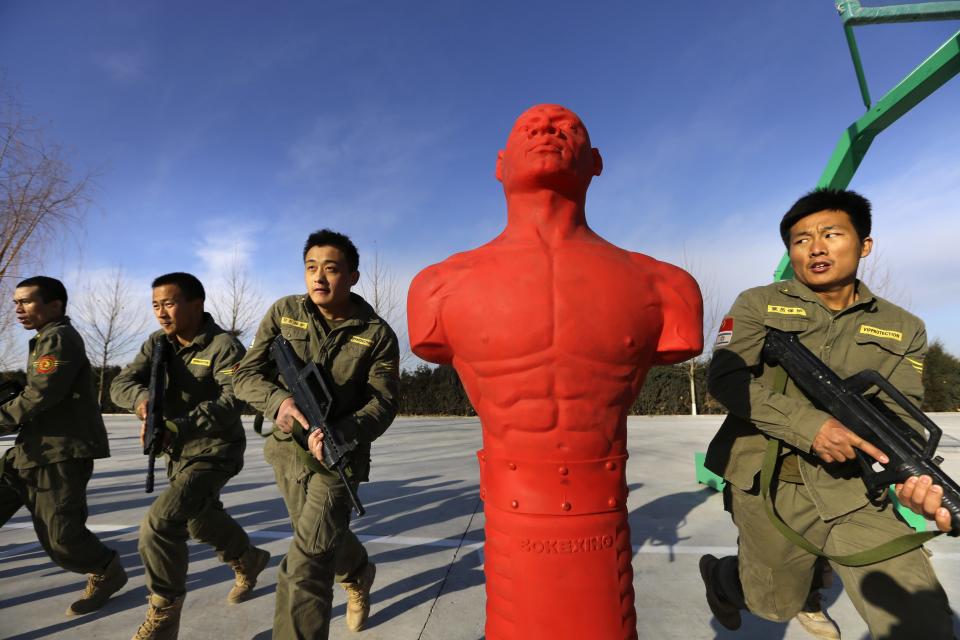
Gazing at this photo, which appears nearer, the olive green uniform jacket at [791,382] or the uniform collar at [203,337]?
the olive green uniform jacket at [791,382]

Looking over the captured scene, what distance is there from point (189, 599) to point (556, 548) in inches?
98.5

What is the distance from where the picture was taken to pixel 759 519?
6.47 ft

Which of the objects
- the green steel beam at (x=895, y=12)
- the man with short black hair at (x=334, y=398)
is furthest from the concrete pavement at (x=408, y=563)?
the green steel beam at (x=895, y=12)

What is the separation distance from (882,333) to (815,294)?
25cm

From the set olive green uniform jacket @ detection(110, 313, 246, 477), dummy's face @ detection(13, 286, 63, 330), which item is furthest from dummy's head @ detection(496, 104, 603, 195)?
dummy's face @ detection(13, 286, 63, 330)

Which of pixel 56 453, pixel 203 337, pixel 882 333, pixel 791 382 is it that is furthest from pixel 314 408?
pixel 882 333

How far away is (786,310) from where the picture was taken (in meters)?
1.96

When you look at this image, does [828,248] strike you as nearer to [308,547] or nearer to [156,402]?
[308,547]

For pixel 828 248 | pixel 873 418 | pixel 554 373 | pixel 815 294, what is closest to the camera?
pixel 554 373

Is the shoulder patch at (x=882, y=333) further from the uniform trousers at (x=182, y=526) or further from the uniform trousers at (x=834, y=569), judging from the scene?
the uniform trousers at (x=182, y=526)

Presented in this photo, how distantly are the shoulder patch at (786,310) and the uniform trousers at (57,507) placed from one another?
11.1 ft

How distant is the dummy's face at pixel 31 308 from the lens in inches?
108

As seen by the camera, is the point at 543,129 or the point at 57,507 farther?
the point at 57,507

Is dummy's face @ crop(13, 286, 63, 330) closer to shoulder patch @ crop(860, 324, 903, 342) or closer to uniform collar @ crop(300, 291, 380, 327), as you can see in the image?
uniform collar @ crop(300, 291, 380, 327)
